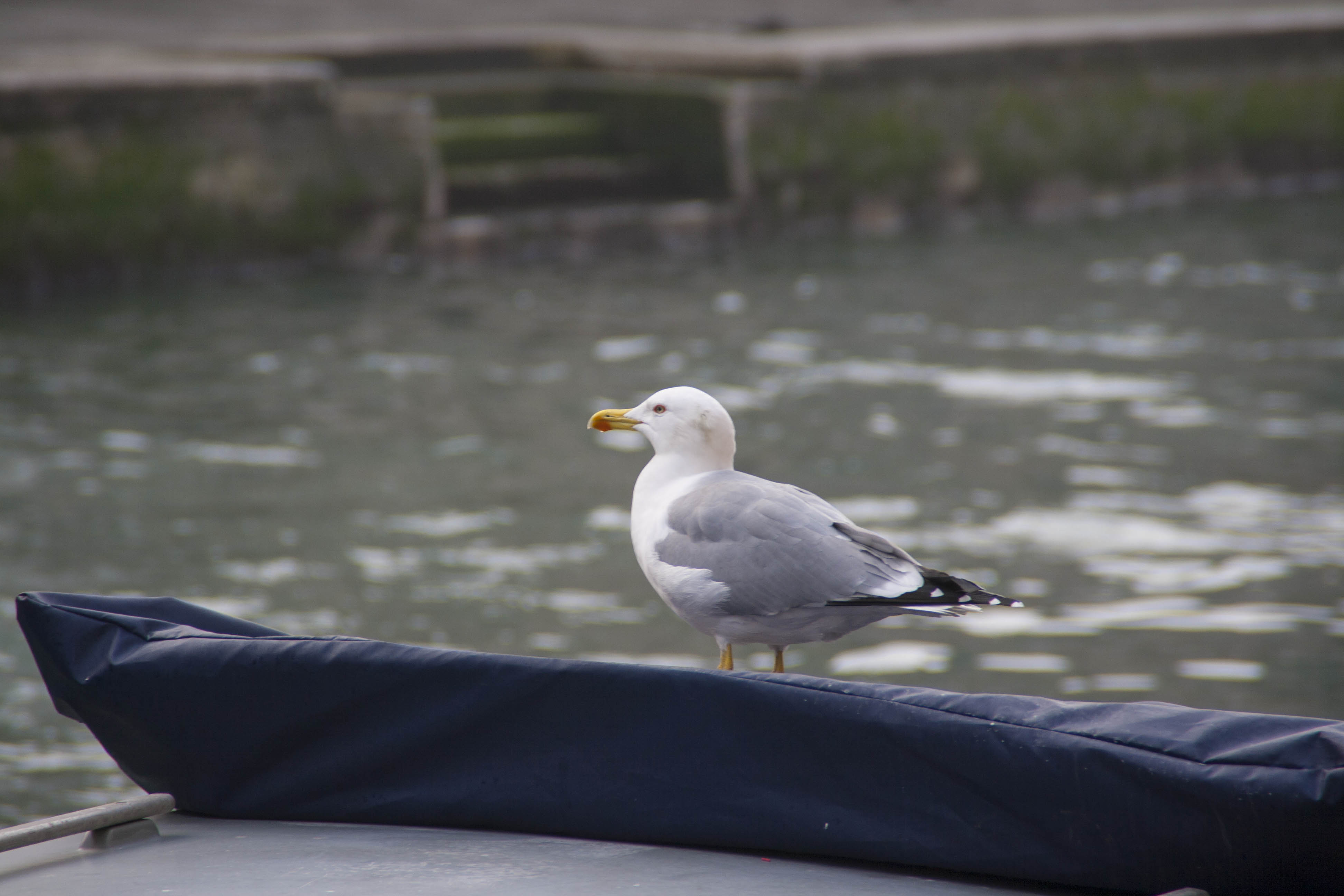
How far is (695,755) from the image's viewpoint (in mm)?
2107

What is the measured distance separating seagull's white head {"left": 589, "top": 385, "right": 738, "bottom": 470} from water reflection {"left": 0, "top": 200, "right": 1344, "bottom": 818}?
2384 mm

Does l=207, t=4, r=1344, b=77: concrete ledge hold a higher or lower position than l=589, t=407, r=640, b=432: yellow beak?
higher

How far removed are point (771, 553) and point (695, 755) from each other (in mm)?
475

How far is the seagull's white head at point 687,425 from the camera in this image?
257 cm

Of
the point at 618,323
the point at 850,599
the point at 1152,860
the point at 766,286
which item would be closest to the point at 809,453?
the point at 618,323

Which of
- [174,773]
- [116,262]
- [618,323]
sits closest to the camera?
[174,773]

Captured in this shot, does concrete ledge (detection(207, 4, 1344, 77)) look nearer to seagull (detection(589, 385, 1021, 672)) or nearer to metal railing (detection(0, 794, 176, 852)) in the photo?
seagull (detection(589, 385, 1021, 672))

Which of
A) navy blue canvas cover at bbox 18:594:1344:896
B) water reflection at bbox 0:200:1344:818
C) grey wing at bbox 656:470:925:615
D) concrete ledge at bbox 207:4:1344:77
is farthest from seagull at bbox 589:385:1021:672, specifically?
concrete ledge at bbox 207:4:1344:77

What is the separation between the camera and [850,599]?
7.96 feet

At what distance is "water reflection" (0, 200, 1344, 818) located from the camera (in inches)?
206

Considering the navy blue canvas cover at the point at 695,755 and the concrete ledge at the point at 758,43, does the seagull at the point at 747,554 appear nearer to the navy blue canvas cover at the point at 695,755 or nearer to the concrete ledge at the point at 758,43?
the navy blue canvas cover at the point at 695,755

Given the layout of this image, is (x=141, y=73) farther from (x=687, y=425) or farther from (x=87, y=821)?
(x=87, y=821)

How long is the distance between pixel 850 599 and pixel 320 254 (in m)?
8.93

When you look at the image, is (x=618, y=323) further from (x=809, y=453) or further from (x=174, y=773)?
(x=174, y=773)
